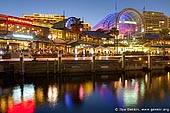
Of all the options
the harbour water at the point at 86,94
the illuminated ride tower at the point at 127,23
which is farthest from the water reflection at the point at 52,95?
the illuminated ride tower at the point at 127,23

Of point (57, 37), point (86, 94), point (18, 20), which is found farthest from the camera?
point (57, 37)

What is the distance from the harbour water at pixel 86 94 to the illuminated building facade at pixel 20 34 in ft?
129

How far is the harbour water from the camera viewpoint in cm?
2839

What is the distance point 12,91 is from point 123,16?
152741 mm

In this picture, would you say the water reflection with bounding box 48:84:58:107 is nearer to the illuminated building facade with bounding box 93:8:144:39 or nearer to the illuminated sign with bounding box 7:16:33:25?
the illuminated sign with bounding box 7:16:33:25

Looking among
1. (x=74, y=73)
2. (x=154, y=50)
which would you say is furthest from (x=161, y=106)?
(x=154, y=50)

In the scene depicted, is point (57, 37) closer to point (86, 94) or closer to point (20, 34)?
point (20, 34)

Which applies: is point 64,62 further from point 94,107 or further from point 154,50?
point 154,50

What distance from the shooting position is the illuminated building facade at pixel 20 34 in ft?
267

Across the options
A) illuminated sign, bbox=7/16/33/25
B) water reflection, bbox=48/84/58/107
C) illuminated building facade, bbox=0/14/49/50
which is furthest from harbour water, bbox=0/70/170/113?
illuminated sign, bbox=7/16/33/25

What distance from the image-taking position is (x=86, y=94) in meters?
35.9

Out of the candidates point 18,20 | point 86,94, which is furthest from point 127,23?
point 86,94

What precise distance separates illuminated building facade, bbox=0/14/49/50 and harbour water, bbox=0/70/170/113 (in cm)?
3919

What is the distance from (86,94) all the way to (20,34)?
2226 inches
